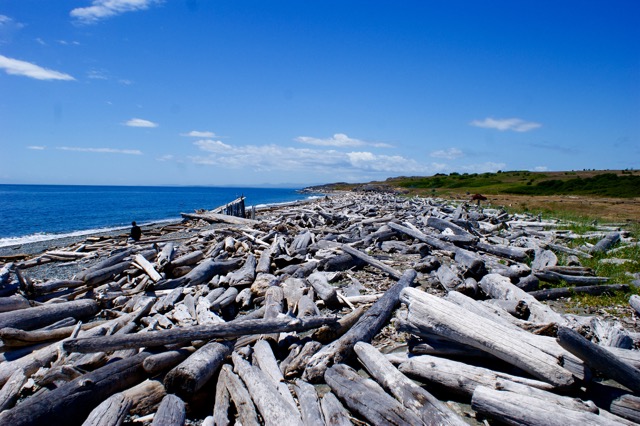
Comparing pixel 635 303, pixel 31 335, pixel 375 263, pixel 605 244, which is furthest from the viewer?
pixel 605 244

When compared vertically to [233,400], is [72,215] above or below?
below

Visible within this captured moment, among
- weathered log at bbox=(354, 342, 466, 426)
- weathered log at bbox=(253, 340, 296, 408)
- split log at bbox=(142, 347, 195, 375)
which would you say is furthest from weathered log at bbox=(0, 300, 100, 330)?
weathered log at bbox=(354, 342, 466, 426)

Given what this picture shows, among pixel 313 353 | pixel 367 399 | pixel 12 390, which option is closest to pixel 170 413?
pixel 313 353

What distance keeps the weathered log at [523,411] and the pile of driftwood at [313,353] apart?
0.5 inches

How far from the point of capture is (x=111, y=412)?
3.94 metres

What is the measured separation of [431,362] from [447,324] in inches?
22.1

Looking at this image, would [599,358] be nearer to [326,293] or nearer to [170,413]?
[326,293]

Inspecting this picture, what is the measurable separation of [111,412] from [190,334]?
1.38 m

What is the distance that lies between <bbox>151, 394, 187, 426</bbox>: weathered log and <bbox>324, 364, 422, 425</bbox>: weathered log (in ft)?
5.98

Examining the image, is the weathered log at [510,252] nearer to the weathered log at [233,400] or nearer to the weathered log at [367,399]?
the weathered log at [367,399]

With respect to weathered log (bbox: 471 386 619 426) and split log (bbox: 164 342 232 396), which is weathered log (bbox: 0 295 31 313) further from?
weathered log (bbox: 471 386 619 426)

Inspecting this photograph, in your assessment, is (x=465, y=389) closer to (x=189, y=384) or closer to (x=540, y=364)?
(x=540, y=364)

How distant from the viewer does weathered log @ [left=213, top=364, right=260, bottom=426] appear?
399cm

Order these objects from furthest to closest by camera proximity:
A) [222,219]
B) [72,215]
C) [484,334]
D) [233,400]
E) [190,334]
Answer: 1. [72,215]
2. [222,219]
3. [190,334]
4. [484,334]
5. [233,400]
